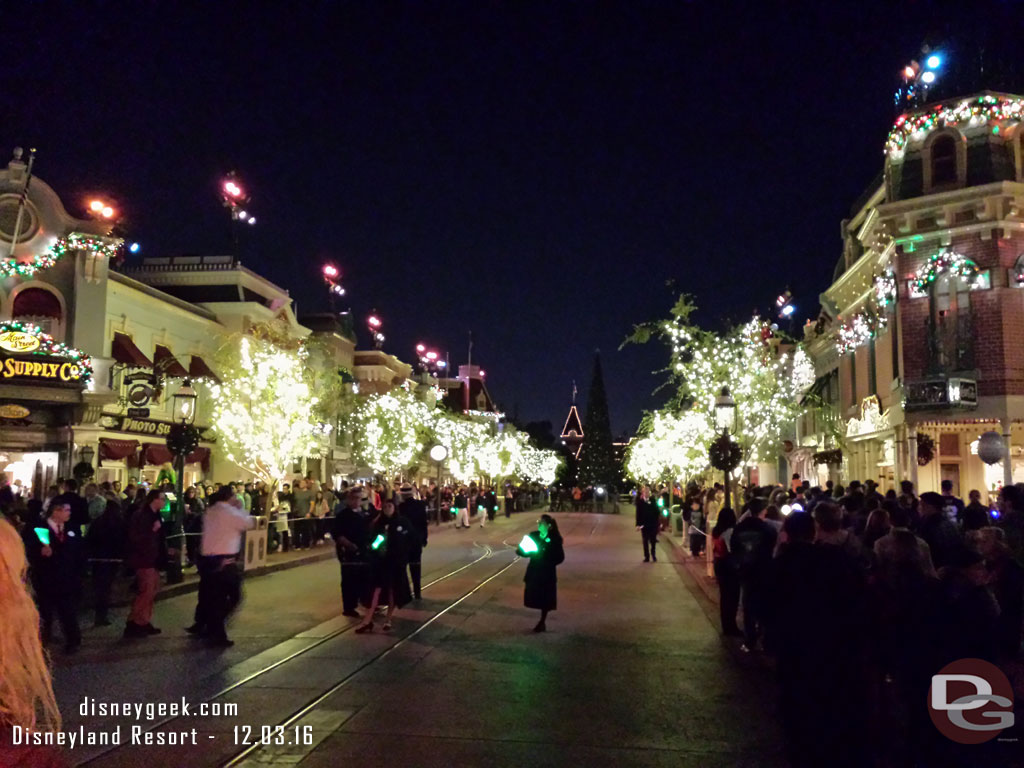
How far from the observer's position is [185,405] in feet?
67.0

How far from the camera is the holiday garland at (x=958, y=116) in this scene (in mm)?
23938

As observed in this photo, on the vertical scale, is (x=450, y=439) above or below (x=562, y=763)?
above

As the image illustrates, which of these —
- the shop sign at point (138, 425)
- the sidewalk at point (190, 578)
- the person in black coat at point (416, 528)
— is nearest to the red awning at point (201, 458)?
the shop sign at point (138, 425)

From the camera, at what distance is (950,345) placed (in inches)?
945

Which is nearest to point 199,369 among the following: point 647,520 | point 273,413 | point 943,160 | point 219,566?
point 273,413

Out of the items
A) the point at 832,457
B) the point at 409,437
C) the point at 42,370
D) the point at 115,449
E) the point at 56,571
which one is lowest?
the point at 56,571

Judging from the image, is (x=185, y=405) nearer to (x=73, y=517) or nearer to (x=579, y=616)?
(x=73, y=517)

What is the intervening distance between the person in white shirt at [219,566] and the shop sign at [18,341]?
18.5 metres

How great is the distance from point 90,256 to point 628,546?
2020 centimetres

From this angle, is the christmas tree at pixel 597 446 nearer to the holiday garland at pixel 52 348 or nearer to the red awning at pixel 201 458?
the red awning at pixel 201 458

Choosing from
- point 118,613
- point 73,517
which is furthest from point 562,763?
point 118,613

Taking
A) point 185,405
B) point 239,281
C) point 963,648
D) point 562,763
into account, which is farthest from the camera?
point 239,281

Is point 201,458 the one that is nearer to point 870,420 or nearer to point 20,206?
point 20,206

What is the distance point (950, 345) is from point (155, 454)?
89.5 ft
